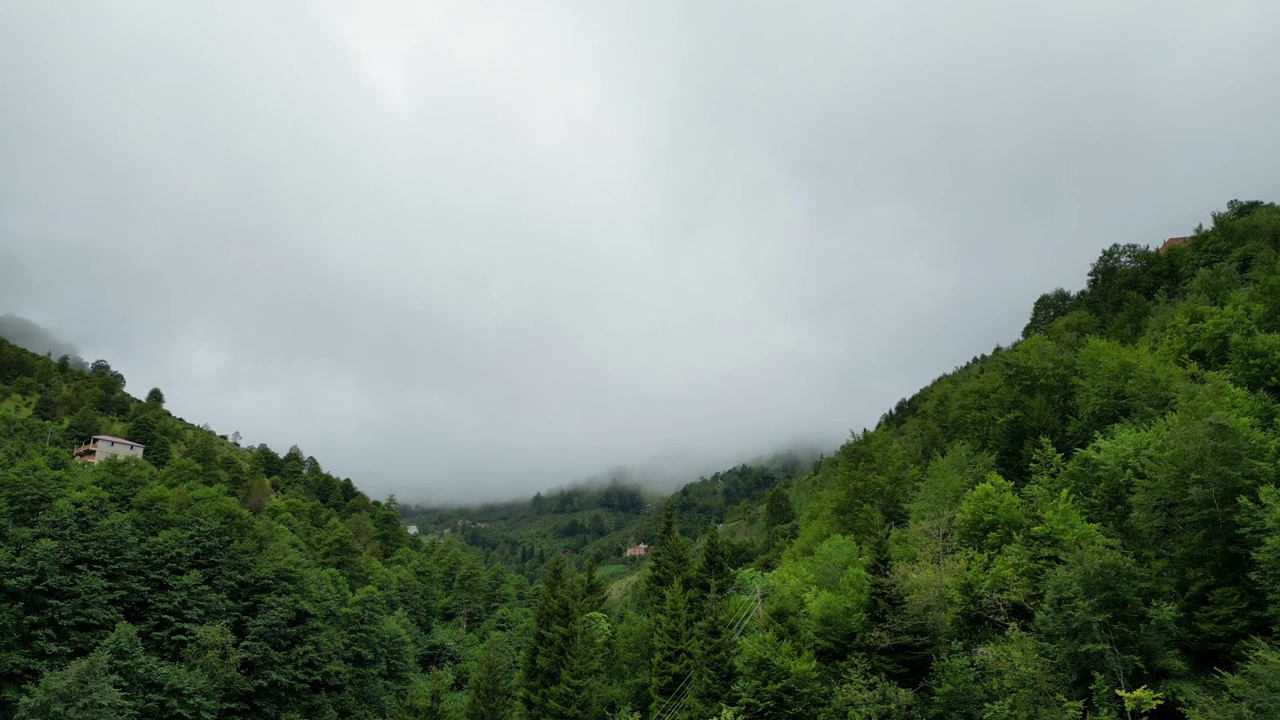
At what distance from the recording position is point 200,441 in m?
127

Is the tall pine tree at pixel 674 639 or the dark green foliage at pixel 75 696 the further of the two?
the dark green foliage at pixel 75 696

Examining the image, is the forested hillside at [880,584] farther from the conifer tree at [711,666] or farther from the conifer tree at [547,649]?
the conifer tree at [547,649]

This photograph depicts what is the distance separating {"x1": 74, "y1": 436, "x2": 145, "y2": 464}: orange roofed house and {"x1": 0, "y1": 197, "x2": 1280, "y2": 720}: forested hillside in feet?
15.9

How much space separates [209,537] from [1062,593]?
3038 inches

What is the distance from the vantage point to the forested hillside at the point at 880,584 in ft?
85.4

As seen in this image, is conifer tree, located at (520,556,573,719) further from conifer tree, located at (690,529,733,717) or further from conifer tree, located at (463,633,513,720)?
conifer tree, located at (690,529,733,717)

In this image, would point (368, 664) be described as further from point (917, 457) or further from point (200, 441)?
point (200, 441)

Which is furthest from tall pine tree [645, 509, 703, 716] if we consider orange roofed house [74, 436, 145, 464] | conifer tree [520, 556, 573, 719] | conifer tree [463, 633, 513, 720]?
orange roofed house [74, 436, 145, 464]

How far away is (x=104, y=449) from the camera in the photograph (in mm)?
107500

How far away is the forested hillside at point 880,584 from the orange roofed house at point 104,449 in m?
4.83

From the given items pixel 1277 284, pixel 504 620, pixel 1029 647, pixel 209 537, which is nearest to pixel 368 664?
pixel 209 537

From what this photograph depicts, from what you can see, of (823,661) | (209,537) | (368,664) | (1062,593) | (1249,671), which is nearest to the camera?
(1249,671)

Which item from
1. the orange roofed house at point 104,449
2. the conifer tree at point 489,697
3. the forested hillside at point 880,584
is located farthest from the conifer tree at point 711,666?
the orange roofed house at point 104,449

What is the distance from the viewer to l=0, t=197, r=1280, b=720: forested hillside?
85.4 ft
